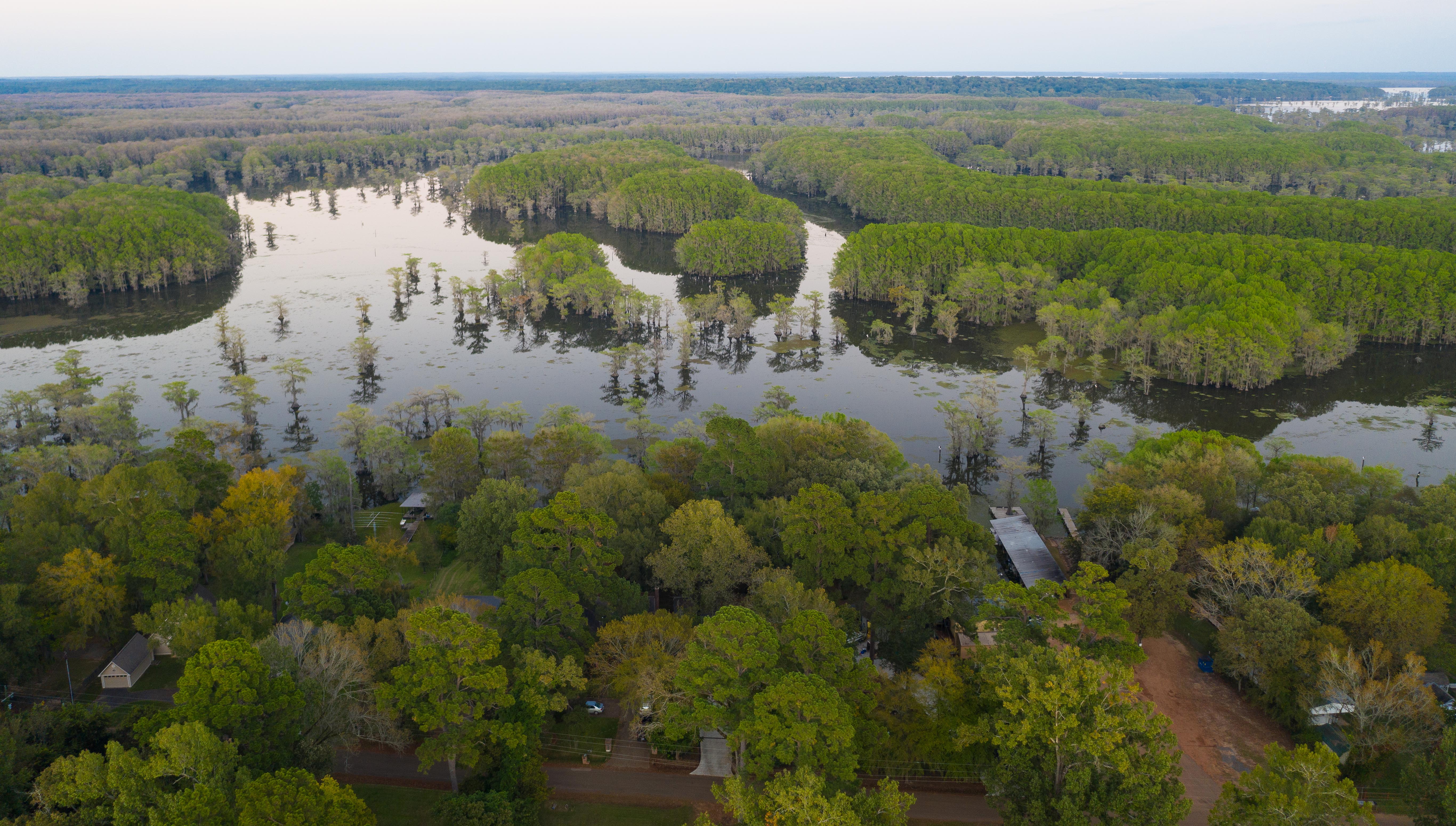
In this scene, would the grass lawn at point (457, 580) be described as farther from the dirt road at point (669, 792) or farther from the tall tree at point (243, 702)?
the dirt road at point (669, 792)

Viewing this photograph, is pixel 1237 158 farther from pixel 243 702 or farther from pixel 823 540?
pixel 243 702

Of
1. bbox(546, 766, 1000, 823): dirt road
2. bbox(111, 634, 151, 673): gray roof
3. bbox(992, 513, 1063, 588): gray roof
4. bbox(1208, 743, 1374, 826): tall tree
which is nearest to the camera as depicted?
bbox(1208, 743, 1374, 826): tall tree

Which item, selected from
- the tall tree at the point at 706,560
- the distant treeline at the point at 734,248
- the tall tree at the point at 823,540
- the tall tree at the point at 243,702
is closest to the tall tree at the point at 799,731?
the tall tree at the point at 706,560

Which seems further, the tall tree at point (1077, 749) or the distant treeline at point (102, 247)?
the distant treeline at point (102, 247)

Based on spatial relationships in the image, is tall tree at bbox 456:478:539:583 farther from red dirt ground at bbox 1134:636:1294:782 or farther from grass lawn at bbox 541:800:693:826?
red dirt ground at bbox 1134:636:1294:782

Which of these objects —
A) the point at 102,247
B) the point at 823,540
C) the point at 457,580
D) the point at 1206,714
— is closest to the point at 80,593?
the point at 457,580

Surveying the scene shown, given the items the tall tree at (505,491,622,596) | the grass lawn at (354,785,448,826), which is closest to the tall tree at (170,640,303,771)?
the grass lawn at (354,785,448,826)
